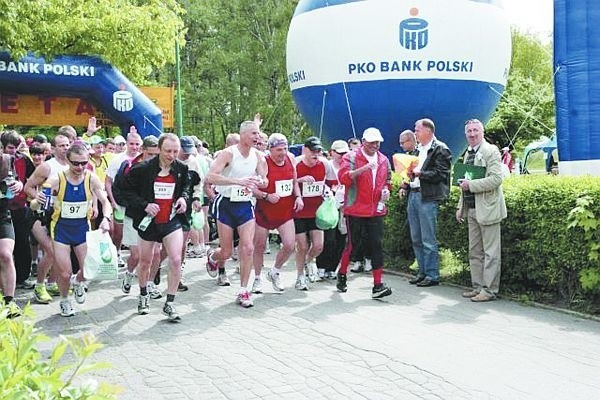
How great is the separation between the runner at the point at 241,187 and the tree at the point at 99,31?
943 centimetres

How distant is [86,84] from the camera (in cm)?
1570

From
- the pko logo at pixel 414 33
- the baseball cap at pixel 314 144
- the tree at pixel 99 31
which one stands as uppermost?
the tree at pixel 99 31

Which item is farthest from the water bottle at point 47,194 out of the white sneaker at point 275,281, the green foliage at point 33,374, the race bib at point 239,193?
the green foliage at point 33,374

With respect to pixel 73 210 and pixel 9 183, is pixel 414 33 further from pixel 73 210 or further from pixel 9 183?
pixel 9 183

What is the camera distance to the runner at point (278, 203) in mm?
7891

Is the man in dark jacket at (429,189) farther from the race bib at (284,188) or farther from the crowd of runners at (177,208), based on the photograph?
the race bib at (284,188)

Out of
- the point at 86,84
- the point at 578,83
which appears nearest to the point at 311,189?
the point at 578,83

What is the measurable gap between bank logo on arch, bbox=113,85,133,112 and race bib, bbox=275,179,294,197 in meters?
8.86

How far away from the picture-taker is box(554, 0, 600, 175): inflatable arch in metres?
11.7

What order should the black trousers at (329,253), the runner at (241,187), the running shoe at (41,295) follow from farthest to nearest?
the black trousers at (329,253) < the running shoe at (41,295) < the runner at (241,187)

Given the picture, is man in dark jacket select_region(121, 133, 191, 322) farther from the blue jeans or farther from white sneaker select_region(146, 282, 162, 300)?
the blue jeans

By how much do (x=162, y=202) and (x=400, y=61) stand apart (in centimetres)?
790

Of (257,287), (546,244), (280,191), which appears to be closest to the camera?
(546,244)

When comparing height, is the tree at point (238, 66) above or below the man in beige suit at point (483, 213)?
above
